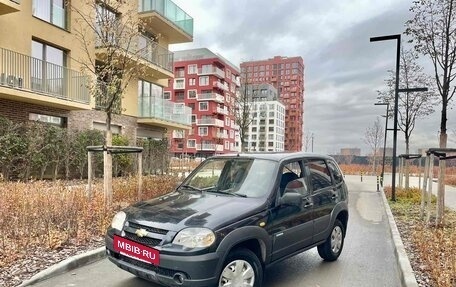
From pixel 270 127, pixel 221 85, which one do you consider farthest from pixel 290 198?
pixel 270 127

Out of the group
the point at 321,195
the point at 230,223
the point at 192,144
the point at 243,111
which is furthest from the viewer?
the point at 192,144

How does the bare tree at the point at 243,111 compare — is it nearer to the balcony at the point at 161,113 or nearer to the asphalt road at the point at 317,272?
the balcony at the point at 161,113

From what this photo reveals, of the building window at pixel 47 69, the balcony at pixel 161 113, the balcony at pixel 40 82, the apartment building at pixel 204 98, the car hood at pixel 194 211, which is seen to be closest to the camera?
the car hood at pixel 194 211

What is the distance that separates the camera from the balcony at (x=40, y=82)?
13742 mm

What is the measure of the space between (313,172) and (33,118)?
13961mm

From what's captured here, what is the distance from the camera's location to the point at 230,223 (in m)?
3.96

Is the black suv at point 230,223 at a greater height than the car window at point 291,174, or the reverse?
the car window at point 291,174

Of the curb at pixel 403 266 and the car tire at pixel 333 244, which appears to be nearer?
the curb at pixel 403 266

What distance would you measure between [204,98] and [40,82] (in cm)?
5133

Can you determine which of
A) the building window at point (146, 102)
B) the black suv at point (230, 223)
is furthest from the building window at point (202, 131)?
the black suv at point (230, 223)

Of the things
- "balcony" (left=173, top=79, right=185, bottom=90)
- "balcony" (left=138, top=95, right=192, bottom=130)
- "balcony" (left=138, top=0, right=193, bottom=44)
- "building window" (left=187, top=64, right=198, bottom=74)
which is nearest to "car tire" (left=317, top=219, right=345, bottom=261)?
"balcony" (left=138, top=0, right=193, bottom=44)

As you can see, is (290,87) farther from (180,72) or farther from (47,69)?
(47,69)

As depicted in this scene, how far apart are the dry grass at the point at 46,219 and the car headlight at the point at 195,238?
2.79m

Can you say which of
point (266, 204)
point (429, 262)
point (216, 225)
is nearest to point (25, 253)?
point (216, 225)
